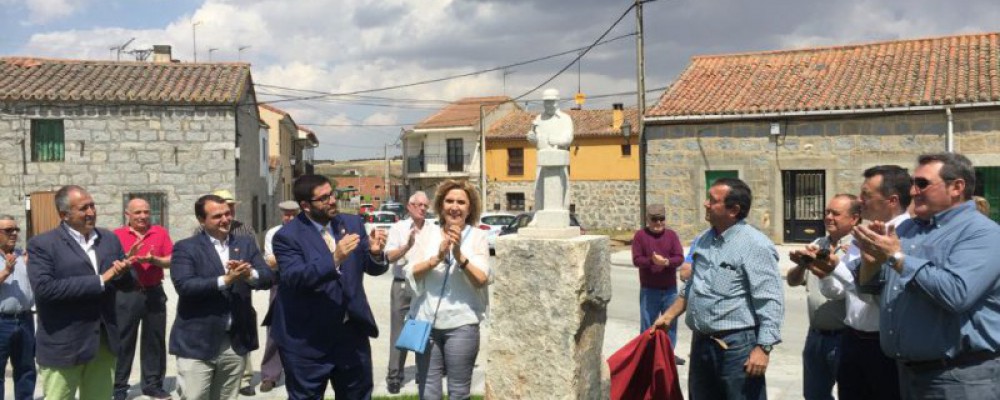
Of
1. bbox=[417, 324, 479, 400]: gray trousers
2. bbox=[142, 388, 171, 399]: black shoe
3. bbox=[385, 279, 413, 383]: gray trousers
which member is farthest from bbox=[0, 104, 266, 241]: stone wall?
bbox=[417, 324, 479, 400]: gray trousers

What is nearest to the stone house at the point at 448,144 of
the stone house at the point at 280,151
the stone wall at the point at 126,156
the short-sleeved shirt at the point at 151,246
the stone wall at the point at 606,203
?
the stone house at the point at 280,151

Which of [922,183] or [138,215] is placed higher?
[922,183]

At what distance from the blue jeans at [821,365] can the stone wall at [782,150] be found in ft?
48.6

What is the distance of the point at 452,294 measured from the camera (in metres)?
4.88

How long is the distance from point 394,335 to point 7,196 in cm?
1531

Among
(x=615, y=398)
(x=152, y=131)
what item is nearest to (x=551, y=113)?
(x=615, y=398)

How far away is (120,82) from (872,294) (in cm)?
1908

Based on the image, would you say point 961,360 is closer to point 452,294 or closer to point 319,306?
point 452,294

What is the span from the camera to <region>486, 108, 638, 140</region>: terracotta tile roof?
114 feet

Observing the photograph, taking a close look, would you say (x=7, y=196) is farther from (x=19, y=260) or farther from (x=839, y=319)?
(x=839, y=319)

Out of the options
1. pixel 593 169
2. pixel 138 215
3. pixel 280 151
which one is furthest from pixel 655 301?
pixel 280 151

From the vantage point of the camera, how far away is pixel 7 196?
59.4 ft

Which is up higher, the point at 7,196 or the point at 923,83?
the point at 923,83

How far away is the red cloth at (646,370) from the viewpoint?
490 centimetres
